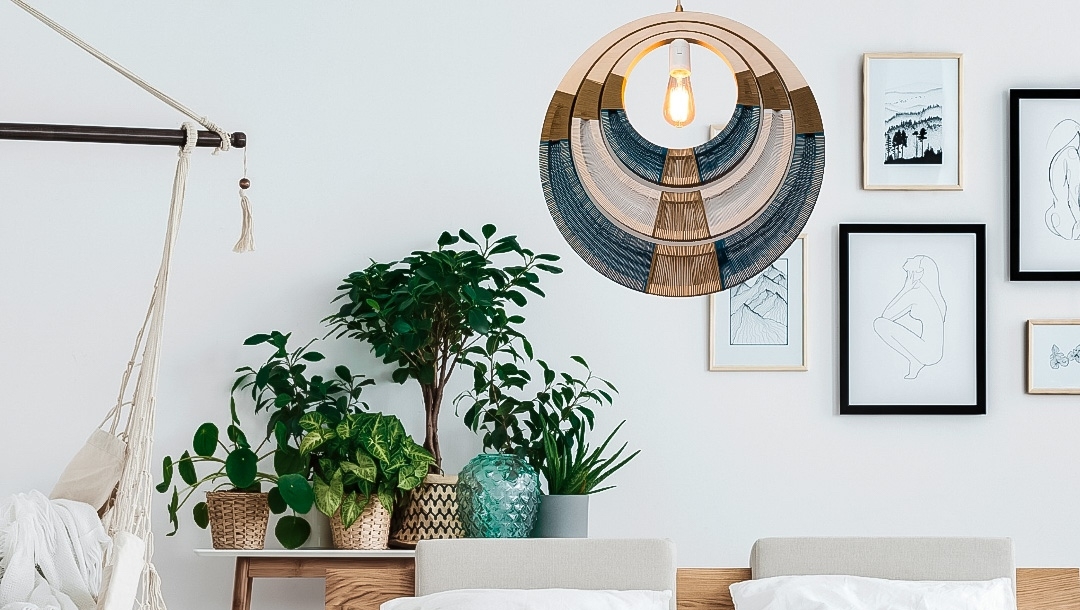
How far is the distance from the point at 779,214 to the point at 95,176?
1.98 m

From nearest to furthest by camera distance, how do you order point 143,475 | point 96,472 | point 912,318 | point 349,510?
1. point 143,475
2. point 96,472
3. point 349,510
4. point 912,318

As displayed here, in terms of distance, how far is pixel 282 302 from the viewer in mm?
2820

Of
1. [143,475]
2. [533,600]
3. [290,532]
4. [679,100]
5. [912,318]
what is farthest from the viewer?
[912,318]

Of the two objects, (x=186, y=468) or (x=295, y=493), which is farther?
(x=186, y=468)

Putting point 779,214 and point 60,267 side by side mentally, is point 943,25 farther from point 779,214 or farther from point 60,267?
point 60,267

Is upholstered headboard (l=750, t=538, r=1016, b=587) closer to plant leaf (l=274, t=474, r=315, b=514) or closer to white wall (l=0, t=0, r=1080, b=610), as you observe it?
white wall (l=0, t=0, r=1080, b=610)

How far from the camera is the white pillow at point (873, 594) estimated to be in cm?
206

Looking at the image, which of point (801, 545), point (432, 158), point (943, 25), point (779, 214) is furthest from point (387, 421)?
point (943, 25)

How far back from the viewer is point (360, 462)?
2.40 m

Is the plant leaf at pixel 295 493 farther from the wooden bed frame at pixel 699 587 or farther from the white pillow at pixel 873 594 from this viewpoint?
the white pillow at pixel 873 594

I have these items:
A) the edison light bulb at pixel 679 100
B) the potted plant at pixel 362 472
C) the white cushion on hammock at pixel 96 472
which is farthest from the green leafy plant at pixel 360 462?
the edison light bulb at pixel 679 100

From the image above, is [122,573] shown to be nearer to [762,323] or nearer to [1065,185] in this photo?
[762,323]

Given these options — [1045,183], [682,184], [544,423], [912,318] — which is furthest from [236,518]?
[1045,183]

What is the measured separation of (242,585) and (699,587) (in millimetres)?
1075
